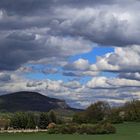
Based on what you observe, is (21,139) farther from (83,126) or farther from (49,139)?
(83,126)

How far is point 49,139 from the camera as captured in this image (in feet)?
488

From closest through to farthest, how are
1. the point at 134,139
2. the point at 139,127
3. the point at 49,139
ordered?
the point at 134,139, the point at 49,139, the point at 139,127

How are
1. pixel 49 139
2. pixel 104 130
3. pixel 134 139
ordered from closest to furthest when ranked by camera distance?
1. pixel 134 139
2. pixel 49 139
3. pixel 104 130

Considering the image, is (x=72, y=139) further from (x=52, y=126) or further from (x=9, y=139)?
(x=52, y=126)

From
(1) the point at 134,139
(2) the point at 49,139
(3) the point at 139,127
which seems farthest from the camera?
(3) the point at 139,127

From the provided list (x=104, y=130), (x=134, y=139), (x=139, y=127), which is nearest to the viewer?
(x=134, y=139)

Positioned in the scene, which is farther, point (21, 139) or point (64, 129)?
point (64, 129)

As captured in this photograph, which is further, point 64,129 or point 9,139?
point 64,129

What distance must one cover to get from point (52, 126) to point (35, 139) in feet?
151

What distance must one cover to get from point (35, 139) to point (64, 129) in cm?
3891

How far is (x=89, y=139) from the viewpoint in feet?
460

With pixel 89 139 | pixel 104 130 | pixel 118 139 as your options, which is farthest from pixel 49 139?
pixel 104 130

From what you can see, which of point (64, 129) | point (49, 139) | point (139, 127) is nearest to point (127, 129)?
point (139, 127)

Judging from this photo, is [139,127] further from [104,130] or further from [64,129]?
[64,129]
